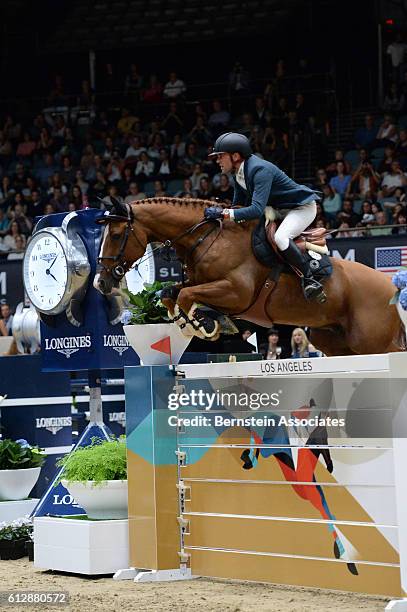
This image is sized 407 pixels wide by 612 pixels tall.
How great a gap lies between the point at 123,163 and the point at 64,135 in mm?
2244

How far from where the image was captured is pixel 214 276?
7246mm

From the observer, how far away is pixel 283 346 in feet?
45.9

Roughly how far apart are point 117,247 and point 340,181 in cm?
924

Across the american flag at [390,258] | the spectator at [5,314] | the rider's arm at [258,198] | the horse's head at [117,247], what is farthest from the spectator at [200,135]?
the rider's arm at [258,198]

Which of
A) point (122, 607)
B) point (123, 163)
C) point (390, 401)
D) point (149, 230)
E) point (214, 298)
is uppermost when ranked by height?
point (123, 163)

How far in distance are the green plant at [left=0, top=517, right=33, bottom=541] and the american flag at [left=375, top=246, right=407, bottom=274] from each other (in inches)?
237

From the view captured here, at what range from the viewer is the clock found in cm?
763

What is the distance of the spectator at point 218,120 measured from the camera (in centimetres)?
1922

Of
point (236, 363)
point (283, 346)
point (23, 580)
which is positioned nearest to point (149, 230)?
point (236, 363)

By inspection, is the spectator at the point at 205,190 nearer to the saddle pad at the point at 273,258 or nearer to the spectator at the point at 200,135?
the spectator at the point at 200,135

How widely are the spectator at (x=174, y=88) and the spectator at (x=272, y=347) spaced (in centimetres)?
821

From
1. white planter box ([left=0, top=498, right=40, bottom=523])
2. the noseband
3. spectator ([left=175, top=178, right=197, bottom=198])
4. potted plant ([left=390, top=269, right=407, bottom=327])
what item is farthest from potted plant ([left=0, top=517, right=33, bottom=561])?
spectator ([left=175, top=178, right=197, bottom=198])

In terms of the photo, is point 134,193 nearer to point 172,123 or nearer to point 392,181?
point 172,123

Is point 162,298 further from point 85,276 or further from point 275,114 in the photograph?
point 275,114
